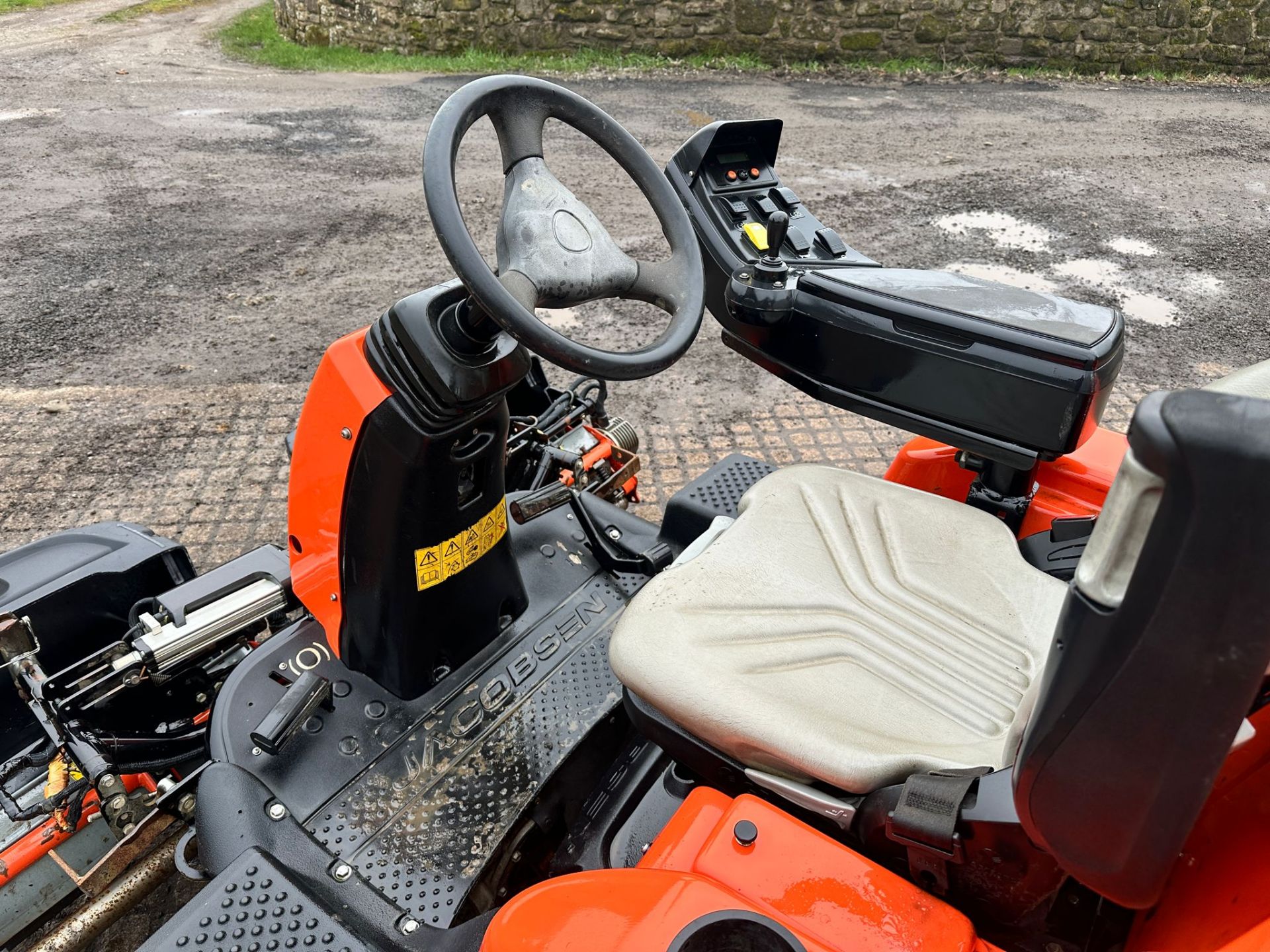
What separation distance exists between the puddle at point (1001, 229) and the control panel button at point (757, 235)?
10.6ft

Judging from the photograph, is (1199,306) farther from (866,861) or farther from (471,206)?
(866,861)

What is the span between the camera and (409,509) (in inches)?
66.0

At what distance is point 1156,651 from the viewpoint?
0.70 metres

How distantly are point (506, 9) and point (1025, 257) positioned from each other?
19.5ft

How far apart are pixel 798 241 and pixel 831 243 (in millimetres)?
86

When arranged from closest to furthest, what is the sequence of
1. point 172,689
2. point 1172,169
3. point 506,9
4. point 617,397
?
point 172,689, point 617,397, point 1172,169, point 506,9

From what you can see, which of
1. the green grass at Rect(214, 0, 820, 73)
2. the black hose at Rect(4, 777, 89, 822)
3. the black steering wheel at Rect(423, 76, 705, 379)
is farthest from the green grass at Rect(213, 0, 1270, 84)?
the black hose at Rect(4, 777, 89, 822)

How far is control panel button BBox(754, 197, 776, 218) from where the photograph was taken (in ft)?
8.11

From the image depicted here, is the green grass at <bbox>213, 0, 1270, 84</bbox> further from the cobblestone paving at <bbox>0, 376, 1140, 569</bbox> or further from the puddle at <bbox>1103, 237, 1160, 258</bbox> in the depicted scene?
the cobblestone paving at <bbox>0, 376, 1140, 569</bbox>

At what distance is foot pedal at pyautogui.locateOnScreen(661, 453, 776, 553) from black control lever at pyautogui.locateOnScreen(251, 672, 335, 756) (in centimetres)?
90

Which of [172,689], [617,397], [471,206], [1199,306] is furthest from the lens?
[471,206]

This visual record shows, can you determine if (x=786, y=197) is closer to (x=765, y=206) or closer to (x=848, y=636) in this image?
(x=765, y=206)

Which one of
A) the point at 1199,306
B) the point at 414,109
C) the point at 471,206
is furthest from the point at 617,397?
the point at 414,109

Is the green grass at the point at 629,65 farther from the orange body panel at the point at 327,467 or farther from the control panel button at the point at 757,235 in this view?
the orange body panel at the point at 327,467
